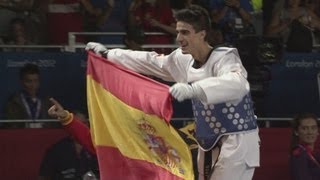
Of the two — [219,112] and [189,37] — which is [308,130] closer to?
[219,112]

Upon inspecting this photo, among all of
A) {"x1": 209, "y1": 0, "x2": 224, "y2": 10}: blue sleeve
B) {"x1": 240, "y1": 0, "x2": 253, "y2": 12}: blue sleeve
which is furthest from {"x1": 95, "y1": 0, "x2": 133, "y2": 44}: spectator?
{"x1": 240, "y1": 0, "x2": 253, "y2": 12}: blue sleeve

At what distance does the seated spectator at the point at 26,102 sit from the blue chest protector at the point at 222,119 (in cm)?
320

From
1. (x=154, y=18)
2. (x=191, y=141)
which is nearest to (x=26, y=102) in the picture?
(x=154, y=18)

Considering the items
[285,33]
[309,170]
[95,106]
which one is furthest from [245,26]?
[95,106]

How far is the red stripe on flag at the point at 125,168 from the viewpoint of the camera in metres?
6.39

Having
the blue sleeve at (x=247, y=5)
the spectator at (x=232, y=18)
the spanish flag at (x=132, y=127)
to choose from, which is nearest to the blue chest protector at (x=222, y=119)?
the spanish flag at (x=132, y=127)

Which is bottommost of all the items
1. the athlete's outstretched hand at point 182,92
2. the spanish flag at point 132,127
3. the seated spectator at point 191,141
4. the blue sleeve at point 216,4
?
the seated spectator at point 191,141

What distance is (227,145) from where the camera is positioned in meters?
6.04

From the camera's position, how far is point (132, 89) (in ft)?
21.4

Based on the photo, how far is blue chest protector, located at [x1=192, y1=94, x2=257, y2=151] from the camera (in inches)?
236

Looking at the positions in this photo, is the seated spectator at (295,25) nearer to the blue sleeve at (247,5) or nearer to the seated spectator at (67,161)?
the blue sleeve at (247,5)

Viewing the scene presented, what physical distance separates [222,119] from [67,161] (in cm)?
278

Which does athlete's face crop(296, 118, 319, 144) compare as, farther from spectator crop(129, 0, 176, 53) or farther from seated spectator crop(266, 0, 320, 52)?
spectator crop(129, 0, 176, 53)

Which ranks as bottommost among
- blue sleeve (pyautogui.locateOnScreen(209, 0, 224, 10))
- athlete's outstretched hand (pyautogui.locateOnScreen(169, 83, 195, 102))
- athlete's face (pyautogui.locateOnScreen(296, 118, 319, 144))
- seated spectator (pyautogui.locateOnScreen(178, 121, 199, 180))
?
athlete's face (pyautogui.locateOnScreen(296, 118, 319, 144))
